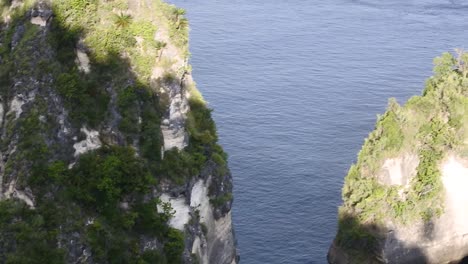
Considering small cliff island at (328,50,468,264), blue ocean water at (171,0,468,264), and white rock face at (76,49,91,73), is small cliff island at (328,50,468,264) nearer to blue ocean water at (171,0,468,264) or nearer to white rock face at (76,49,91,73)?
blue ocean water at (171,0,468,264)

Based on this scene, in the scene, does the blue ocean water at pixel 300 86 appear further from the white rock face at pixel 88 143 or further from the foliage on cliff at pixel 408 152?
the white rock face at pixel 88 143

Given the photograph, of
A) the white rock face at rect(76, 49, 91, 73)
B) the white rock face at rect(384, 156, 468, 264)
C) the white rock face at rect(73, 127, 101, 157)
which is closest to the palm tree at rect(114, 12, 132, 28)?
the white rock face at rect(76, 49, 91, 73)

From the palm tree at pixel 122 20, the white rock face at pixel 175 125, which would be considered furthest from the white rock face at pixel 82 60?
the white rock face at pixel 175 125

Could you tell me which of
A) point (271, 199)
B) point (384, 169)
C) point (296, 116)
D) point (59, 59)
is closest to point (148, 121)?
point (59, 59)

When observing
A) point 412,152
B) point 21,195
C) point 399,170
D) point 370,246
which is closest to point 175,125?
point 21,195

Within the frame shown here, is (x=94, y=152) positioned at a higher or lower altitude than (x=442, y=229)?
higher

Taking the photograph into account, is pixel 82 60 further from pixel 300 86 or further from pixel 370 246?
pixel 300 86
